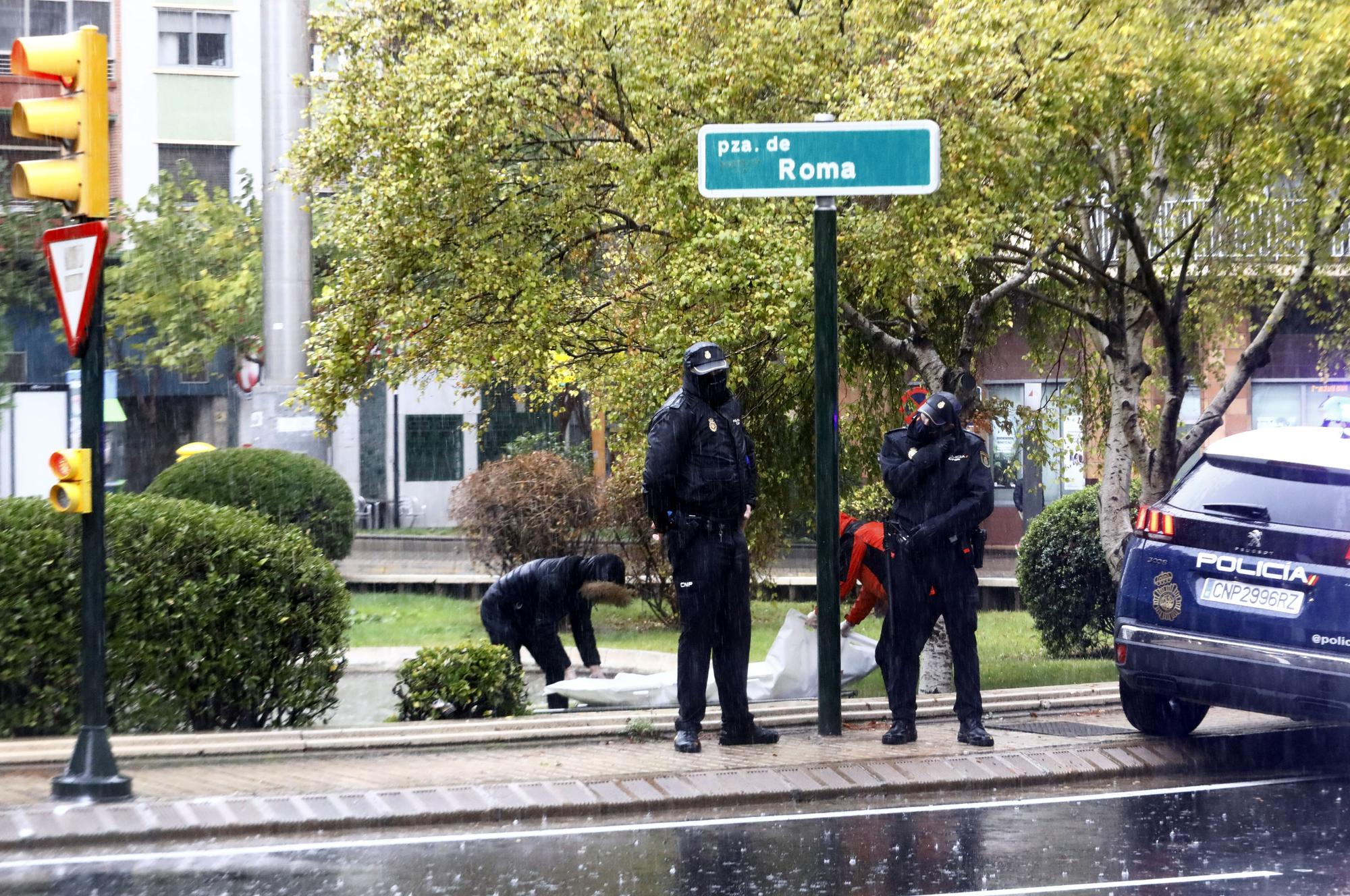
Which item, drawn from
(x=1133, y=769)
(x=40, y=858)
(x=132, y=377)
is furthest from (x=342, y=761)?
(x=132, y=377)

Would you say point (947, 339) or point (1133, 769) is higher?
point (947, 339)

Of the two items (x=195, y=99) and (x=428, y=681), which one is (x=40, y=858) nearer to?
(x=428, y=681)

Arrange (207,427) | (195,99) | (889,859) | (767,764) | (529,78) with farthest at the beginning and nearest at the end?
(207,427) → (195,99) → (529,78) → (767,764) → (889,859)

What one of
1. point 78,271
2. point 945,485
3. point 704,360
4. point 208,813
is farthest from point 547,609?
point 78,271

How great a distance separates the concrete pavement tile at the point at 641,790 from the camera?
6.98 m

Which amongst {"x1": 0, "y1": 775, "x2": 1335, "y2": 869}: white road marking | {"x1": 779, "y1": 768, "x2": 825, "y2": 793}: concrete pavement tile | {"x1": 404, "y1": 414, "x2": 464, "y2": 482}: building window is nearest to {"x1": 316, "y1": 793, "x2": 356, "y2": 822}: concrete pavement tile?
{"x1": 0, "y1": 775, "x2": 1335, "y2": 869}: white road marking

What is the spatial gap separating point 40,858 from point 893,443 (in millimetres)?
4382

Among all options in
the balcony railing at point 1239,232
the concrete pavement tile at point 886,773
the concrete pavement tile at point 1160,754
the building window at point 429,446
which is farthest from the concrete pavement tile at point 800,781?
the building window at point 429,446

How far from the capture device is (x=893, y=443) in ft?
27.2

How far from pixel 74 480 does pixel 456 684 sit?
2.67 meters

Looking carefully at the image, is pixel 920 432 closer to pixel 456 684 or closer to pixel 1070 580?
pixel 456 684

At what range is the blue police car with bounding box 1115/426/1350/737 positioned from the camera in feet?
23.9

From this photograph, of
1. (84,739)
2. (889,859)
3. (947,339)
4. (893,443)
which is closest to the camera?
(889,859)

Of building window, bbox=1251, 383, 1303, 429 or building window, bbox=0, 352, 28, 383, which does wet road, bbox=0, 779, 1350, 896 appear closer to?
building window, bbox=1251, 383, 1303, 429
